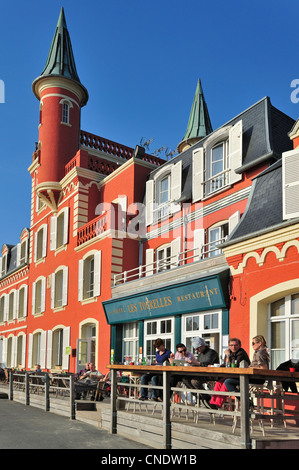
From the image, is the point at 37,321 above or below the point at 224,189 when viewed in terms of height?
below

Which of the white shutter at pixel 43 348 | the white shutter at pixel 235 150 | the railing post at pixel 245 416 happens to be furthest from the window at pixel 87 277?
the railing post at pixel 245 416

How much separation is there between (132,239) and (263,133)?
700 centimetres

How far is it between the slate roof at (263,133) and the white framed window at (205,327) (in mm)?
4029

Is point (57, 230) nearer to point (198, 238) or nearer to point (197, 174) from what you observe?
point (197, 174)

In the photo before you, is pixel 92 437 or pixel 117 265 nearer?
pixel 92 437

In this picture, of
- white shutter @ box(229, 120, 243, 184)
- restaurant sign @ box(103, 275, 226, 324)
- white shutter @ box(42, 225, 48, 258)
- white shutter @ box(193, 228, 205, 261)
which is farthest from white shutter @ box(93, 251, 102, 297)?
white shutter @ box(229, 120, 243, 184)

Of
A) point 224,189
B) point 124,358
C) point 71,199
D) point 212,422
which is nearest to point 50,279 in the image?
point 71,199

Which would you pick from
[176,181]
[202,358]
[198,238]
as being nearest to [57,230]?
[176,181]

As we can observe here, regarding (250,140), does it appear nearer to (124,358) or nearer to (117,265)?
(117,265)

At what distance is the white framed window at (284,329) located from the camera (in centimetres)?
1043

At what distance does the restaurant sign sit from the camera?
12982 mm

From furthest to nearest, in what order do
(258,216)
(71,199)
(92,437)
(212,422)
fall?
(71,199) → (258,216) → (92,437) → (212,422)

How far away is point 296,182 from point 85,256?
11.2m

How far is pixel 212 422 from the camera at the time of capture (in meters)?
7.59
